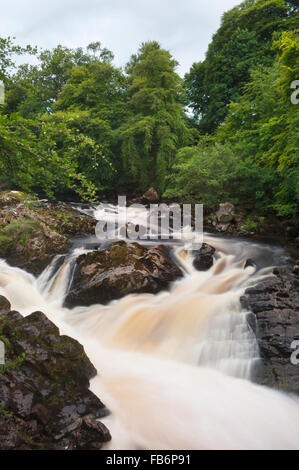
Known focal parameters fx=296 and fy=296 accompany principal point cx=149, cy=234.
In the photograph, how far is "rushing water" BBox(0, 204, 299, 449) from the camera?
3289mm

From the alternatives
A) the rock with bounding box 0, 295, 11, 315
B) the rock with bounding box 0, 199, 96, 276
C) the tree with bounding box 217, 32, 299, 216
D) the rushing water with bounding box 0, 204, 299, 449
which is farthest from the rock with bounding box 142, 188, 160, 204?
the rock with bounding box 0, 295, 11, 315

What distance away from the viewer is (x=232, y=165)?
38.6 feet

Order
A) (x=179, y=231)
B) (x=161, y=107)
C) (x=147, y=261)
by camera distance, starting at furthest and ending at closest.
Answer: (x=161, y=107)
(x=179, y=231)
(x=147, y=261)

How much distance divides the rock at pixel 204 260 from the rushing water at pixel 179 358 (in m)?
0.16

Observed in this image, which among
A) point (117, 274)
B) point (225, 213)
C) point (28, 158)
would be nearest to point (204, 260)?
point (117, 274)

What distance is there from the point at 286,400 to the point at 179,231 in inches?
307

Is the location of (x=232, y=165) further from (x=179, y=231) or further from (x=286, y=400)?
(x=286, y=400)

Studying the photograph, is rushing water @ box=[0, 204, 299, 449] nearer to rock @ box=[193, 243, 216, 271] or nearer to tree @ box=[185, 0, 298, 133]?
rock @ box=[193, 243, 216, 271]

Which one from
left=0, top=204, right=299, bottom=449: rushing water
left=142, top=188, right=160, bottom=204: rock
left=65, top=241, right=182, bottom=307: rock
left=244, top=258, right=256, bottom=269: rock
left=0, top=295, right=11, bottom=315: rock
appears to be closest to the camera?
left=0, top=204, right=299, bottom=449: rushing water

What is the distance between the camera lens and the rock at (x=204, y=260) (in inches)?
294

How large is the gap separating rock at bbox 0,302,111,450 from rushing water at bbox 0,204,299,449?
34 centimetres

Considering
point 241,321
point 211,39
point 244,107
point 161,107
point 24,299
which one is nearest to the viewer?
point 241,321

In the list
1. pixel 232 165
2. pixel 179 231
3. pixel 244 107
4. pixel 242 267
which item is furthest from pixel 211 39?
pixel 242 267
